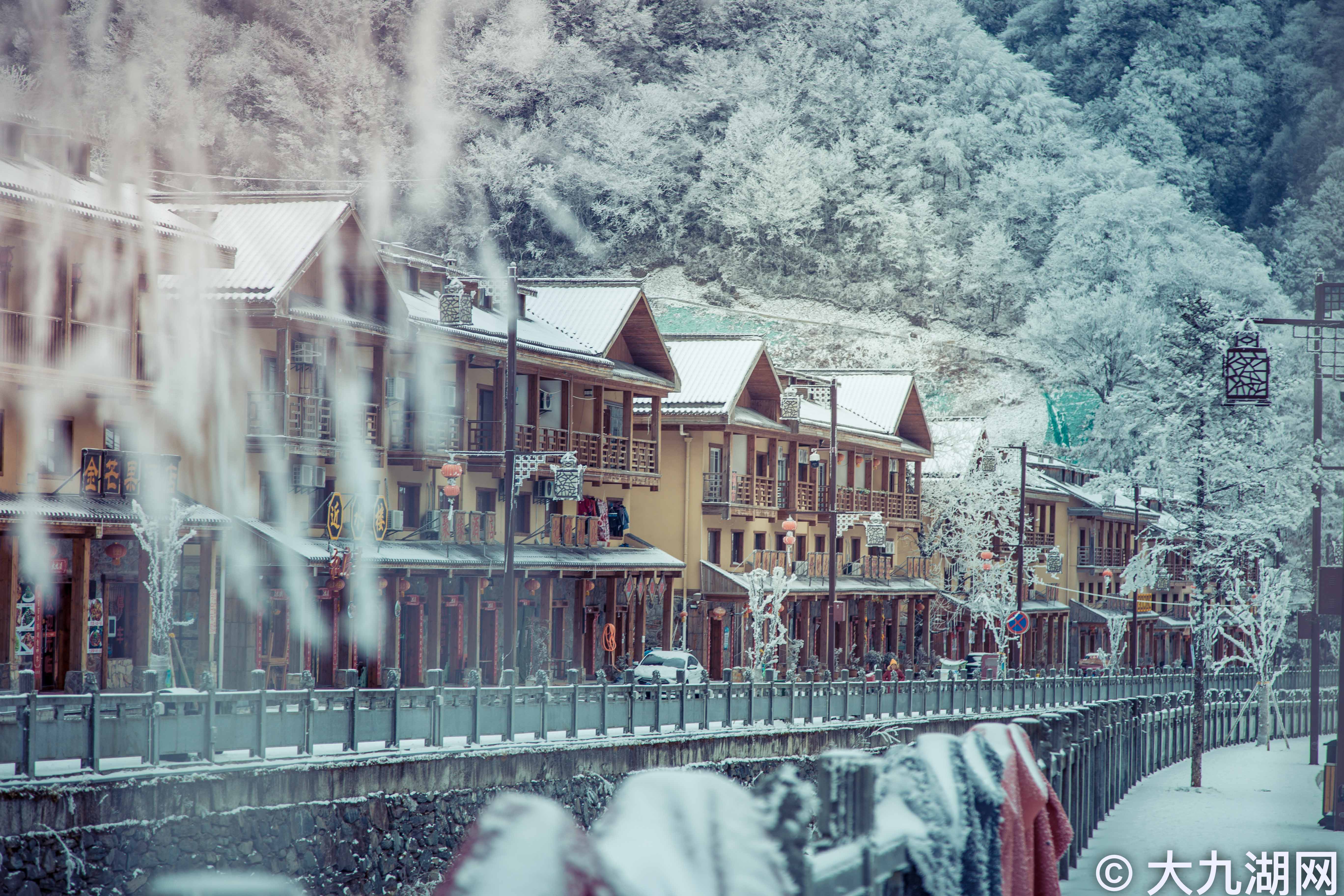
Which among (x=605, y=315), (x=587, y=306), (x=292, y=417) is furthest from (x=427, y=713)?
(x=587, y=306)

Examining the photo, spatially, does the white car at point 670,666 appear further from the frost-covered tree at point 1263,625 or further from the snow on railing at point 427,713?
the frost-covered tree at point 1263,625

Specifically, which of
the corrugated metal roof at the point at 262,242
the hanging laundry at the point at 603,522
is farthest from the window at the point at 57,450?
the hanging laundry at the point at 603,522

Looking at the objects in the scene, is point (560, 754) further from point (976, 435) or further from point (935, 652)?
point (976, 435)

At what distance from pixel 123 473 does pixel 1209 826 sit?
19.2 metres

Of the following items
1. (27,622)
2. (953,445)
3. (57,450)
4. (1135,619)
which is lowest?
(1135,619)

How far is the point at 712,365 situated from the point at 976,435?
2295 centimetres

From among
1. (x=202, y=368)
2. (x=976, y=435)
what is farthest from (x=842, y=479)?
(x=202, y=368)

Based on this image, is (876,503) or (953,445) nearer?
(876,503)

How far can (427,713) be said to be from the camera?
81.6ft

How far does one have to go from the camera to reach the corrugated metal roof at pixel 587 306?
155 feet

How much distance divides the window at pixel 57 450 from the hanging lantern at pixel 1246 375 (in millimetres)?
19277

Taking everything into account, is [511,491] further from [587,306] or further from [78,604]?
[587,306]

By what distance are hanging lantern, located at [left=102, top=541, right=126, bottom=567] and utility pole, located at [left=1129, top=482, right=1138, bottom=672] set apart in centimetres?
3067

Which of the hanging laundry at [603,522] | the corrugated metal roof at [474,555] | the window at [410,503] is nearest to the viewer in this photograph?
the corrugated metal roof at [474,555]
